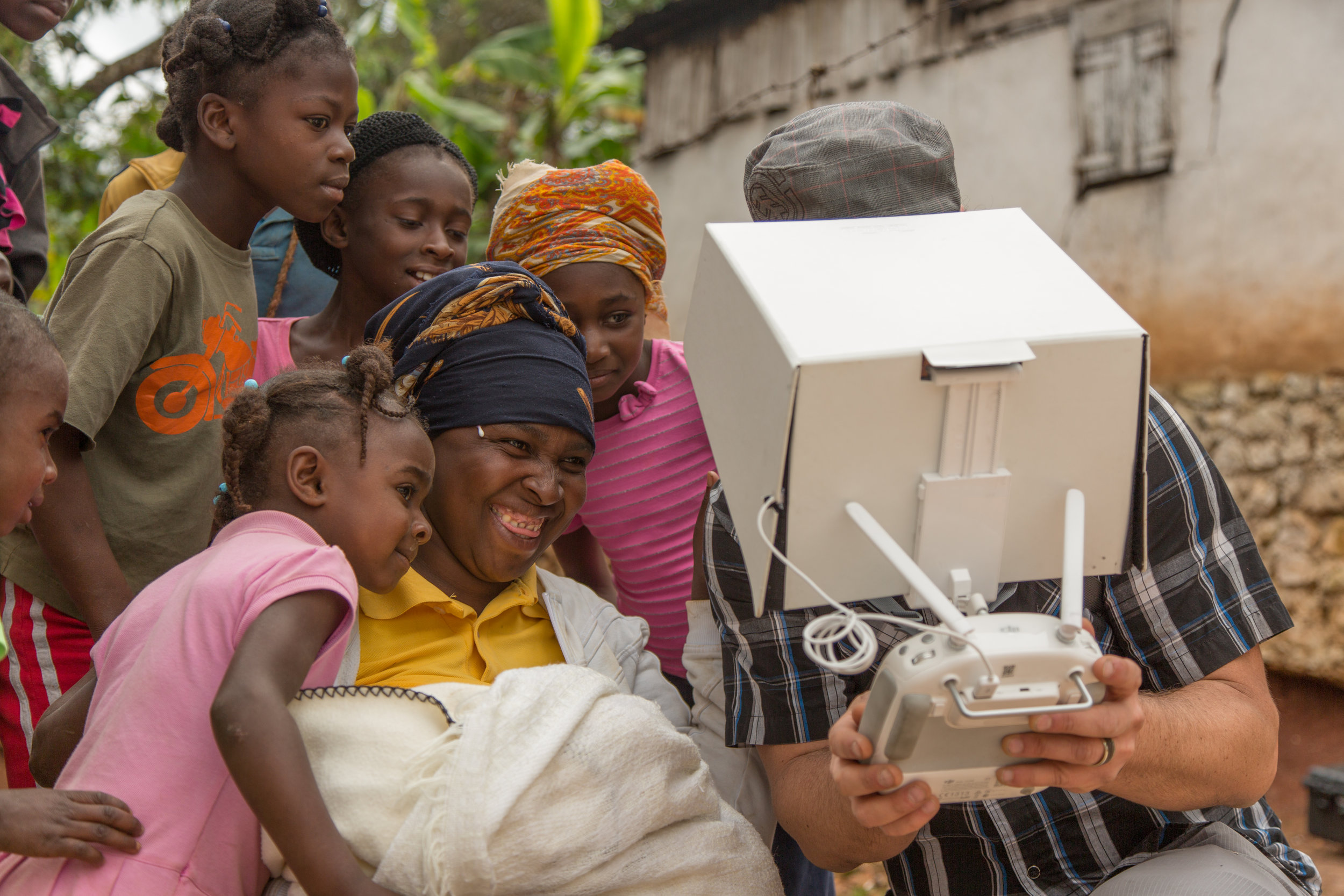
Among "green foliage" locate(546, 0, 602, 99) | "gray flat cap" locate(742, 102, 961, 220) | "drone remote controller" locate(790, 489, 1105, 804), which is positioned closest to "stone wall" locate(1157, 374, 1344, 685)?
"gray flat cap" locate(742, 102, 961, 220)

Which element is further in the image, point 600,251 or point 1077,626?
point 600,251

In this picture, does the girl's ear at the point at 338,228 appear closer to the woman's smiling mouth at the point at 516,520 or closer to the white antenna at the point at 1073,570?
the woman's smiling mouth at the point at 516,520

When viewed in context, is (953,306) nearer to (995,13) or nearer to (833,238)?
(833,238)

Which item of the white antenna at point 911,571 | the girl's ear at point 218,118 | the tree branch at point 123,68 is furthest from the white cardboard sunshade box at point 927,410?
the tree branch at point 123,68

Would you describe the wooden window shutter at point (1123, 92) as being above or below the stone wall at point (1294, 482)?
above

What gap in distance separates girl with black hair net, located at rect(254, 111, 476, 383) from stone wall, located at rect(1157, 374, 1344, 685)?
Result: 4.37 m

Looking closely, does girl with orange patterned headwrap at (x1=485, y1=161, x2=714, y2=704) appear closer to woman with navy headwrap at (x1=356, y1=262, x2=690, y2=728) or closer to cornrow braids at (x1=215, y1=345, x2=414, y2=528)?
woman with navy headwrap at (x1=356, y1=262, x2=690, y2=728)

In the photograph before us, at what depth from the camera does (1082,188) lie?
6020 mm

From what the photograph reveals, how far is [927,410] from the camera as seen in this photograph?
128 cm

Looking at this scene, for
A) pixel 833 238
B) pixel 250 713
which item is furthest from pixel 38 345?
pixel 833 238

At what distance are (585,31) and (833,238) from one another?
6.65m

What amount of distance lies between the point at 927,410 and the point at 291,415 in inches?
41.6

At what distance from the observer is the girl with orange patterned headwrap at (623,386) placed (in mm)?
2473

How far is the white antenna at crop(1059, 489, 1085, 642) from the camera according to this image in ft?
3.92
